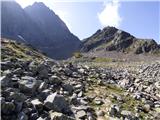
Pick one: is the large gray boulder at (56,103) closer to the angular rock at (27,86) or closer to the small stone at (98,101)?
the angular rock at (27,86)

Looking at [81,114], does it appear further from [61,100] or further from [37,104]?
[37,104]

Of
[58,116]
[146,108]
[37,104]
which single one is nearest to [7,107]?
[37,104]

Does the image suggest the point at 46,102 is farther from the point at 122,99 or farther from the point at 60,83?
the point at 122,99

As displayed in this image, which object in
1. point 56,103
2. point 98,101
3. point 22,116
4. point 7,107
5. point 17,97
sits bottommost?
point 98,101

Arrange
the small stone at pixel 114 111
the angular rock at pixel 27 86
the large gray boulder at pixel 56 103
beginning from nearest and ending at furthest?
the large gray boulder at pixel 56 103, the angular rock at pixel 27 86, the small stone at pixel 114 111

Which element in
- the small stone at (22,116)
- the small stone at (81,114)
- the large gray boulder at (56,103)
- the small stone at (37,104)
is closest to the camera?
the small stone at (22,116)

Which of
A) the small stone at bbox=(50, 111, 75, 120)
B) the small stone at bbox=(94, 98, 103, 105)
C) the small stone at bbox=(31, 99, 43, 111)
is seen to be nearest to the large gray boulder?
the small stone at bbox=(31, 99, 43, 111)

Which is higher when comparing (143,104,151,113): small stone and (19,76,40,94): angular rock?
(19,76,40,94): angular rock

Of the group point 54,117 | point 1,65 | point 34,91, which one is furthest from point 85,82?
point 54,117

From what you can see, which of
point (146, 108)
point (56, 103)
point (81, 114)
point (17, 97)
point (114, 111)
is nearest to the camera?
point (17, 97)

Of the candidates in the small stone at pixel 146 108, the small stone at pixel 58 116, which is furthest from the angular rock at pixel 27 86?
the small stone at pixel 146 108

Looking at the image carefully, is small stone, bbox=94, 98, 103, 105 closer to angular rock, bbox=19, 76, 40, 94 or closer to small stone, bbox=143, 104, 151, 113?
small stone, bbox=143, 104, 151, 113

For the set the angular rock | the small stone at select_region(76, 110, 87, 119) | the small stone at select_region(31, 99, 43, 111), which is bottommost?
the small stone at select_region(76, 110, 87, 119)

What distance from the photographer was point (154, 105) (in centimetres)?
2241
